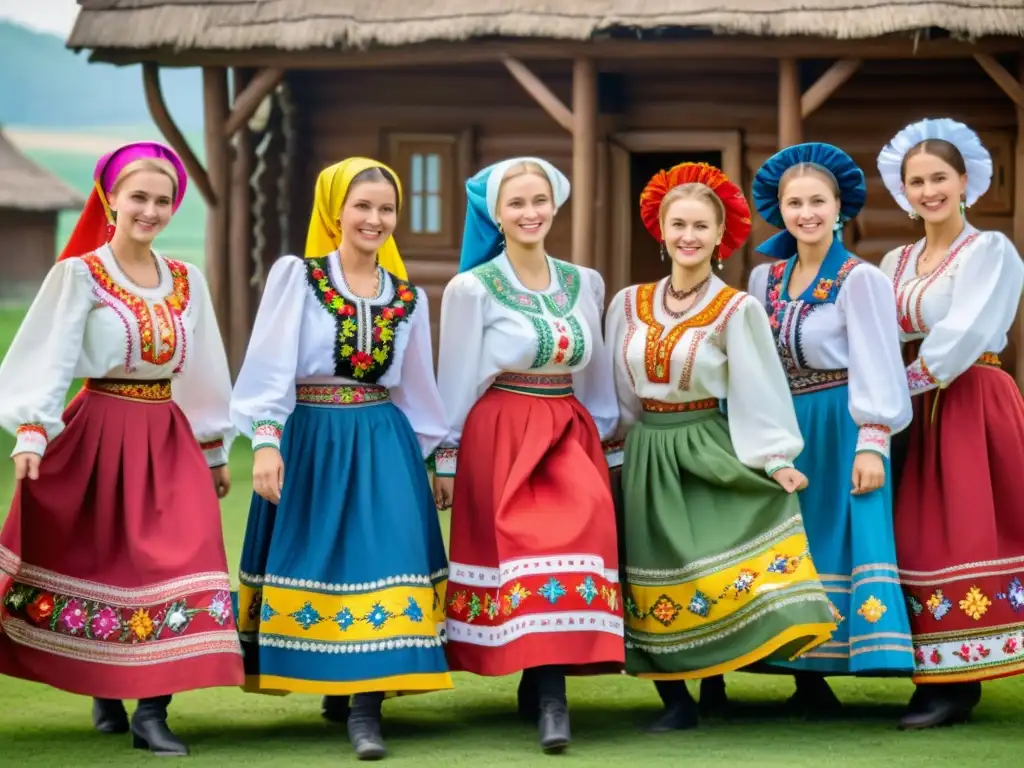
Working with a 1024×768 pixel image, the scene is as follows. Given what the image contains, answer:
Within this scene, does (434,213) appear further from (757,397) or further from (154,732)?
(154,732)

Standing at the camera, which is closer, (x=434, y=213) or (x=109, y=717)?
(x=109, y=717)

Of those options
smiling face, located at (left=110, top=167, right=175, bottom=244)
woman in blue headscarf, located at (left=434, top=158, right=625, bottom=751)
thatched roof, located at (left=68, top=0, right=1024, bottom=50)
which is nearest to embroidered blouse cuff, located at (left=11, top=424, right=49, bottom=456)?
smiling face, located at (left=110, top=167, right=175, bottom=244)

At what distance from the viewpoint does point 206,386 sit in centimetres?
488

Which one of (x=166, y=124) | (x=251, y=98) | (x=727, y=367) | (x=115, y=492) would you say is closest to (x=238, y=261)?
(x=166, y=124)

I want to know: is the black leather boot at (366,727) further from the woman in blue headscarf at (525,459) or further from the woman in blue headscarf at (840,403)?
the woman in blue headscarf at (840,403)

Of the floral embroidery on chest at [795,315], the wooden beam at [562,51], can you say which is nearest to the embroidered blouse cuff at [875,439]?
the floral embroidery on chest at [795,315]

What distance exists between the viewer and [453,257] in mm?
12070

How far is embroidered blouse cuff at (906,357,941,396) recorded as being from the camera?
490 cm

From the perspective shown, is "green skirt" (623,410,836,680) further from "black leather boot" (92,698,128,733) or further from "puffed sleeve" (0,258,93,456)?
"puffed sleeve" (0,258,93,456)

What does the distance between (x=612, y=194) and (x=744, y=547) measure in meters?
7.13

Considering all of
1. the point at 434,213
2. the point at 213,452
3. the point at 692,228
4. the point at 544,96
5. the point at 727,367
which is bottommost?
the point at 213,452

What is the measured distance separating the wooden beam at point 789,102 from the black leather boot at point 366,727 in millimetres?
6291

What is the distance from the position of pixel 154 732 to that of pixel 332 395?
3.44ft

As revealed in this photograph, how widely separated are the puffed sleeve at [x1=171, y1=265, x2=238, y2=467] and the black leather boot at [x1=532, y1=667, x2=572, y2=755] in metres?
1.16
